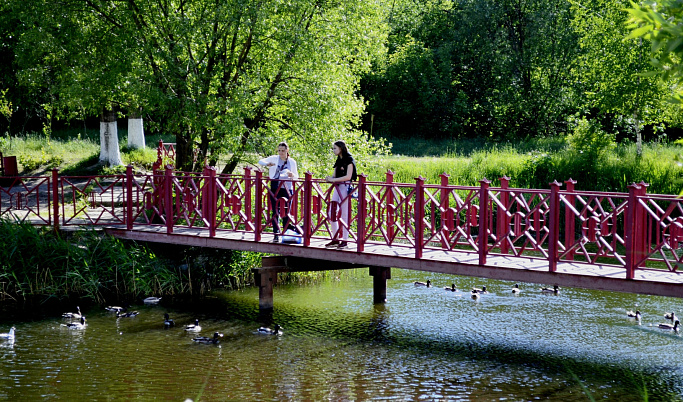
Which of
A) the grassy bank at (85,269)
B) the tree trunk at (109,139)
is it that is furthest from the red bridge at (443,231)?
the tree trunk at (109,139)

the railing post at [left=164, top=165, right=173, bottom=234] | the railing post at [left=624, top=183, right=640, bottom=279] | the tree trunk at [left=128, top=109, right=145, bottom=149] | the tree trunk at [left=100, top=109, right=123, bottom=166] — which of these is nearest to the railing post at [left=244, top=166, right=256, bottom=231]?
the railing post at [left=164, top=165, right=173, bottom=234]

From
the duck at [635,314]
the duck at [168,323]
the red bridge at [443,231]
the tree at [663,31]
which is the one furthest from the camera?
the duck at [635,314]

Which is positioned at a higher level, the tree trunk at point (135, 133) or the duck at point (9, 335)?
the tree trunk at point (135, 133)

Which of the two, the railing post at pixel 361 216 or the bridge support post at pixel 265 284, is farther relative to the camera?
the bridge support post at pixel 265 284

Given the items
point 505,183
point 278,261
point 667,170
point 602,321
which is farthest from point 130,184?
point 667,170

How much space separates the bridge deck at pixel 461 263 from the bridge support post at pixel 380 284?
1234 mm

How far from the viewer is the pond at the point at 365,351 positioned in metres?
8.77

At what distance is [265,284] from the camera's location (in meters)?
→ 12.8

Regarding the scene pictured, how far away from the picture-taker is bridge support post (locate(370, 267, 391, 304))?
524 inches

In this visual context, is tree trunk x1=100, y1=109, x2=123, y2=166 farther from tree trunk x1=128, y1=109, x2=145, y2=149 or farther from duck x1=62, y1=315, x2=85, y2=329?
duck x1=62, y1=315, x2=85, y2=329

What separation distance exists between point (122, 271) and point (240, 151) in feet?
11.8

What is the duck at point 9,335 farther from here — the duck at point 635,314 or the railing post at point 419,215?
the duck at point 635,314

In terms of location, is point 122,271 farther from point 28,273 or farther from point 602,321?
point 602,321

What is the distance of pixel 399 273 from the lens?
16.5 metres
